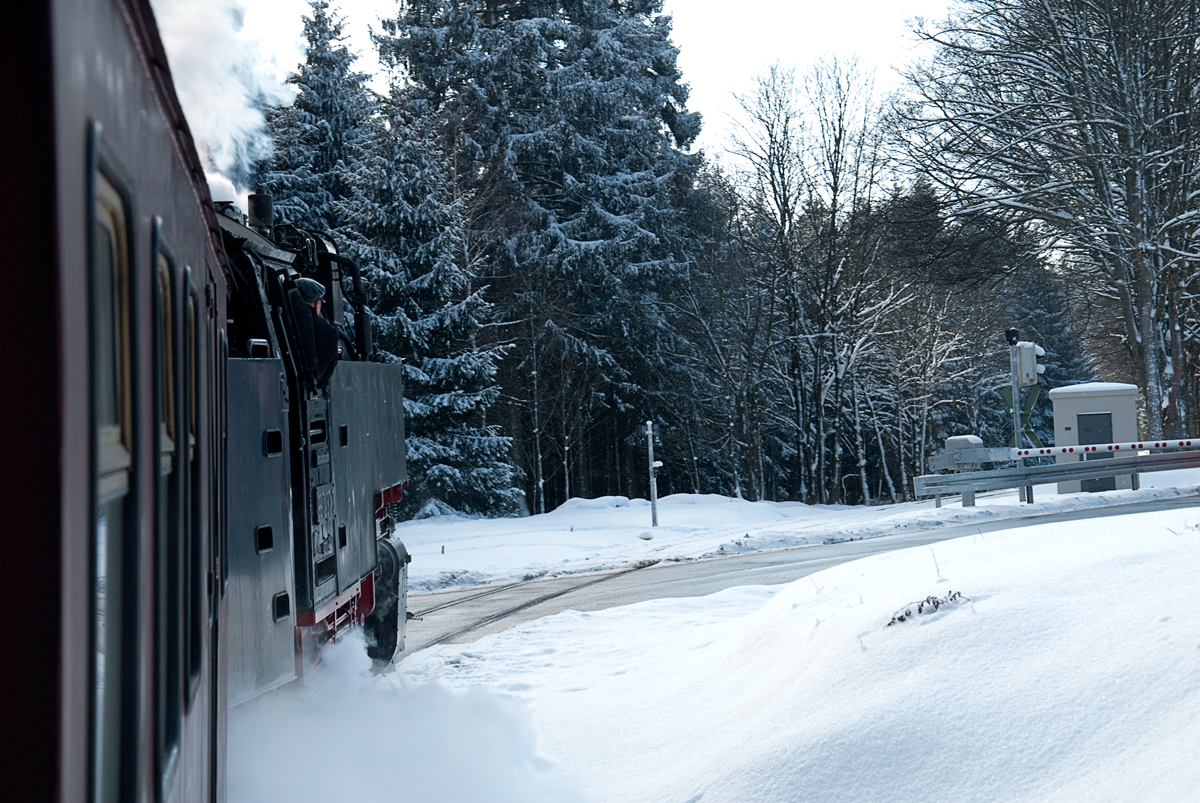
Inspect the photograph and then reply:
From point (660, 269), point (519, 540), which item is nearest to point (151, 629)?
point (519, 540)

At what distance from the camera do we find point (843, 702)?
429cm

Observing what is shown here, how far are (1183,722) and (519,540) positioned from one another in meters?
14.4

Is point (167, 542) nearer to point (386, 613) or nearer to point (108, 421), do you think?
point (108, 421)

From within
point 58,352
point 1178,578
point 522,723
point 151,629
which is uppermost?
point 58,352

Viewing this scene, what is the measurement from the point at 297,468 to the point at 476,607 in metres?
6.15

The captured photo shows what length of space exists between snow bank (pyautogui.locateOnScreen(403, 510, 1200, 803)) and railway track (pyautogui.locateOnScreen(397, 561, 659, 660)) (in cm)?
249

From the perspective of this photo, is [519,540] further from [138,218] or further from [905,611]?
[138,218]

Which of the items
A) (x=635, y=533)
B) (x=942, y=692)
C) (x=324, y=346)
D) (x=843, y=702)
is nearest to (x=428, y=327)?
(x=635, y=533)

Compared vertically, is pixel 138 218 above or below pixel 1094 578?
above

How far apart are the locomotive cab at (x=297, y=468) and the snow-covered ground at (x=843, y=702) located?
0.58 m

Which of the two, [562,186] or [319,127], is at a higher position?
[319,127]

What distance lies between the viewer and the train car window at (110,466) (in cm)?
111

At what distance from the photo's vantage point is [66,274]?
0.97m

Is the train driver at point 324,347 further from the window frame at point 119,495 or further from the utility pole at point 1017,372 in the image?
the utility pole at point 1017,372
